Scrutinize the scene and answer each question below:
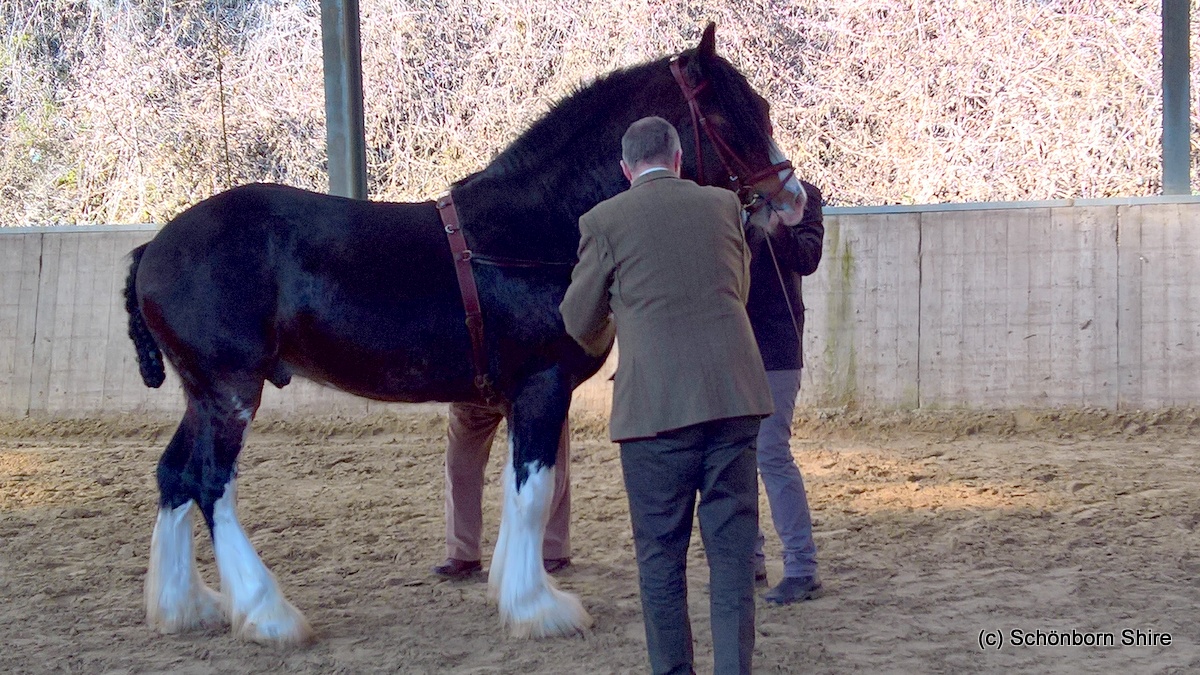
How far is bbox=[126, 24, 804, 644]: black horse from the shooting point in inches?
159

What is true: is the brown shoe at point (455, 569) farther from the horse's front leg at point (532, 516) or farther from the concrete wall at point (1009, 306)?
the concrete wall at point (1009, 306)

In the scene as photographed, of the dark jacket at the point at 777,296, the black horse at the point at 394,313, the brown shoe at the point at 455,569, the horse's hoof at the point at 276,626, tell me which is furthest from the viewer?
the brown shoe at the point at 455,569

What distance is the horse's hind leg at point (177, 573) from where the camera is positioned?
415 centimetres

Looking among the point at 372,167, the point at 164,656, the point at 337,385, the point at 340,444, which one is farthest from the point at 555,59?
the point at 164,656

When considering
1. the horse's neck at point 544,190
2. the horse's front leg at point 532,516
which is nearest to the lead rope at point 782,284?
the horse's neck at point 544,190

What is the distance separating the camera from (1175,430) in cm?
746

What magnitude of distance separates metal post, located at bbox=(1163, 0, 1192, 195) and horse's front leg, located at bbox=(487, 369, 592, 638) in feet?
20.1

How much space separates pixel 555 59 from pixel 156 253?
24.4 feet

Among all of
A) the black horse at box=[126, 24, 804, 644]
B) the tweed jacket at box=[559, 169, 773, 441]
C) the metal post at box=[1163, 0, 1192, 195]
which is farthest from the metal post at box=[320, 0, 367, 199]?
the metal post at box=[1163, 0, 1192, 195]

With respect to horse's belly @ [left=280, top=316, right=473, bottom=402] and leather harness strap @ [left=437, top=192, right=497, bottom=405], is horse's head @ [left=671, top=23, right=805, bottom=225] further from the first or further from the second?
horse's belly @ [left=280, top=316, right=473, bottom=402]

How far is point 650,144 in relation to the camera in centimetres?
325

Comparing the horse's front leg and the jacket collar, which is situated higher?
the jacket collar

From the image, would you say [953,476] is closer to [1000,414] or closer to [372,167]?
[1000,414]

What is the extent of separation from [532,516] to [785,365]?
1174 mm
